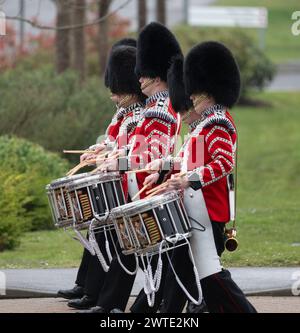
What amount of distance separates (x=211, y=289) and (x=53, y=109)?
1044cm

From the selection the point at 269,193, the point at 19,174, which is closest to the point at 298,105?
the point at 269,193

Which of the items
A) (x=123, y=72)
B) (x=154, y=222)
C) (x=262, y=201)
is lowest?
(x=262, y=201)

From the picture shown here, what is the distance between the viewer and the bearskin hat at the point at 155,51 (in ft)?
29.7

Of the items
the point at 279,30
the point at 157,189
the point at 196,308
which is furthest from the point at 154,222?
the point at 279,30

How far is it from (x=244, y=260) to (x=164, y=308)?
3188 millimetres

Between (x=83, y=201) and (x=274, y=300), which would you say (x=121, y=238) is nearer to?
(x=83, y=201)

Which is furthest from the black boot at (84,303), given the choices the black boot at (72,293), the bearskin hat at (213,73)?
the bearskin hat at (213,73)

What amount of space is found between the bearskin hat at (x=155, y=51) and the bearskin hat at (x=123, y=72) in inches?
15.3

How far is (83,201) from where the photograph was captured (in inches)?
350

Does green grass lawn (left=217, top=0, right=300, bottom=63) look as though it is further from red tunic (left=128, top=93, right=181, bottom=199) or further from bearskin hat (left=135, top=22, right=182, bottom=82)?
red tunic (left=128, top=93, right=181, bottom=199)

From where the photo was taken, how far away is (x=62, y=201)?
8.94m

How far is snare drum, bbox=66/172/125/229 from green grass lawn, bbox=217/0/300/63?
29.7 m

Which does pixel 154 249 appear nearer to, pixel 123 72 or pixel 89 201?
pixel 89 201

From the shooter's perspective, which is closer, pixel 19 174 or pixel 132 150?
pixel 132 150
